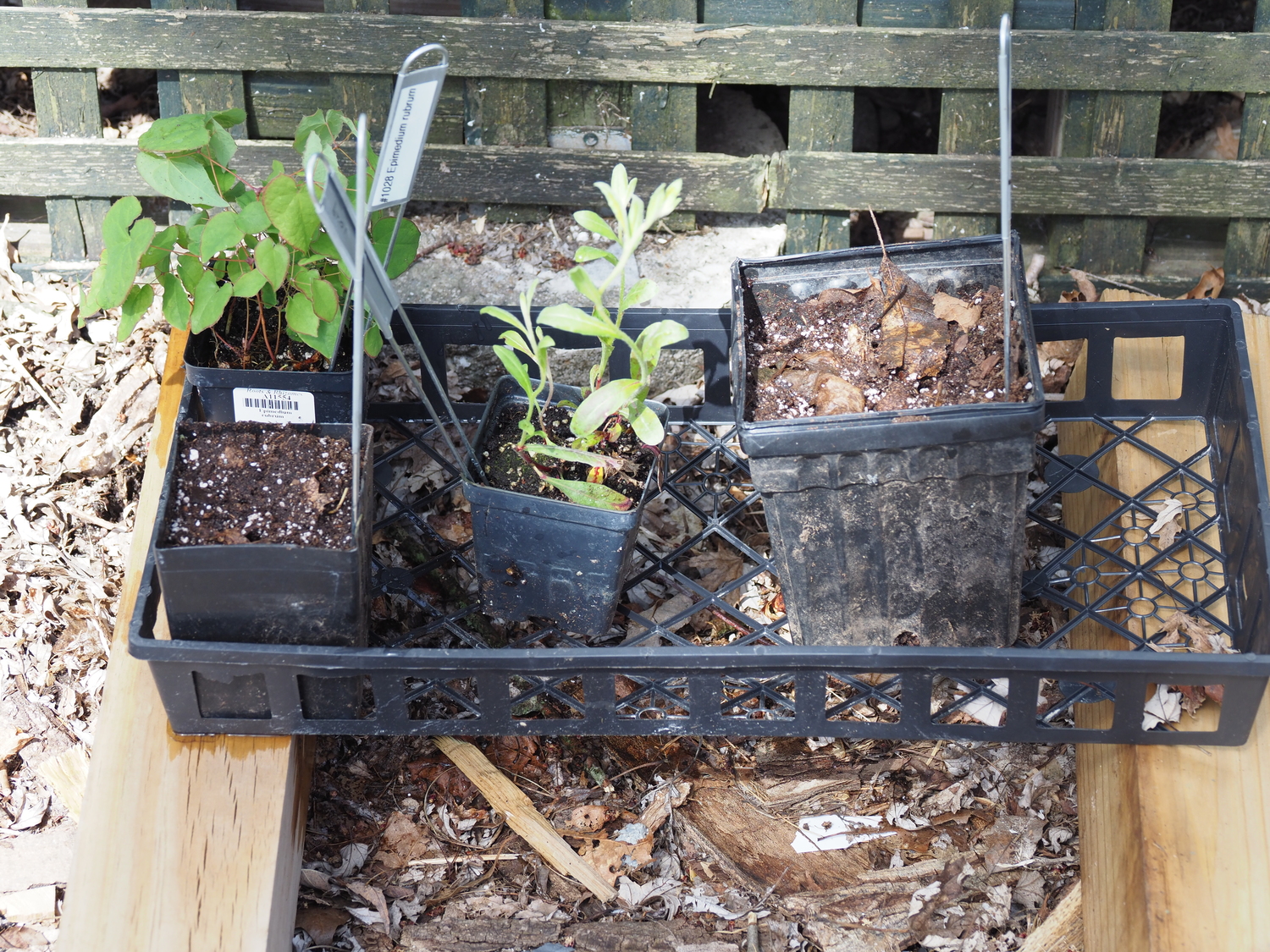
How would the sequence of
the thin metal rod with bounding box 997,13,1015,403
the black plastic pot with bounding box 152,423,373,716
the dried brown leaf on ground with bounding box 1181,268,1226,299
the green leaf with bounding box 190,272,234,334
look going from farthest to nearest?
1. the dried brown leaf on ground with bounding box 1181,268,1226,299
2. the green leaf with bounding box 190,272,234,334
3. the black plastic pot with bounding box 152,423,373,716
4. the thin metal rod with bounding box 997,13,1015,403

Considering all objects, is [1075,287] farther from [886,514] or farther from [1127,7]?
[886,514]

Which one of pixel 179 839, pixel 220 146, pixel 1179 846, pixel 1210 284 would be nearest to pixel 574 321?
pixel 220 146

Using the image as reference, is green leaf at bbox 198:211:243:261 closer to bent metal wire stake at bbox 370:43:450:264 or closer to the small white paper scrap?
bent metal wire stake at bbox 370:43:450:264

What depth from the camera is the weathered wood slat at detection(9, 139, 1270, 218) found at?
7.86 feet

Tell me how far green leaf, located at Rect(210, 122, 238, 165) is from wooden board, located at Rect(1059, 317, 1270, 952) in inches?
56.9

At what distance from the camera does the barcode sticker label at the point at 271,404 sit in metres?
1.76

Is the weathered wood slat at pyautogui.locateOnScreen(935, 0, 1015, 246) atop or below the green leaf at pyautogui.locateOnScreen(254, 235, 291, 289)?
atop

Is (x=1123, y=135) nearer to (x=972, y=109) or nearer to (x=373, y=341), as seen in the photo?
(x=972, y=109)

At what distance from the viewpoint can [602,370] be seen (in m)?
1.66

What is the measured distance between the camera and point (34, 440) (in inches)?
88.4

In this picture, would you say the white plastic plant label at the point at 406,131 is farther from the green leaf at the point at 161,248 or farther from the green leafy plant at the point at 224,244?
the green leaf at the point at 161,248

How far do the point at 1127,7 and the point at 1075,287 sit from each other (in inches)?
22.1

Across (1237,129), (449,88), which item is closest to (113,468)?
(449,88)

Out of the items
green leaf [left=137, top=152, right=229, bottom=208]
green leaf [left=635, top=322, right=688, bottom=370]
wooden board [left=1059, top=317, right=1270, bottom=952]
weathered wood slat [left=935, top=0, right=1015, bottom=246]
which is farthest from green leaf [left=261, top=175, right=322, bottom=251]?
weathered wood slat [left=935, top=0, right=1015, bottom=246]
